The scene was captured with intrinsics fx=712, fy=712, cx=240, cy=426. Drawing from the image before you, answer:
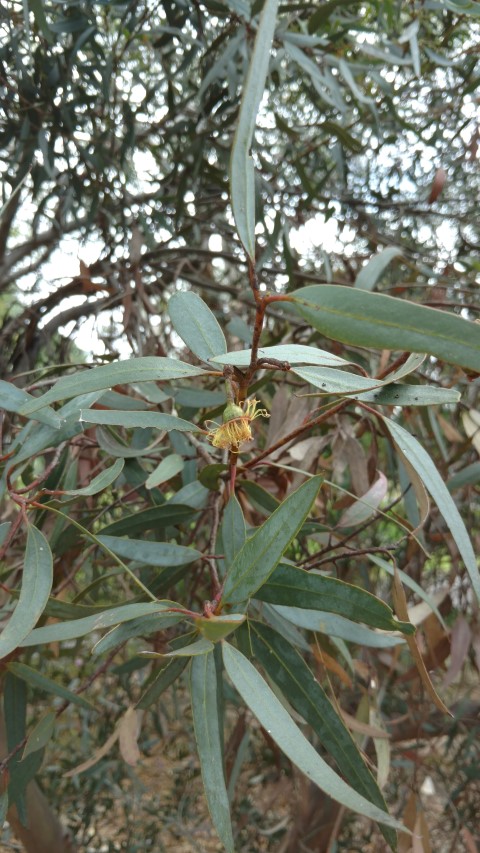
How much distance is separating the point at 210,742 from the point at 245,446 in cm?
A: 39

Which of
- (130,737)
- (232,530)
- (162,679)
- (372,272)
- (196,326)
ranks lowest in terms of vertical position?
(130,737)

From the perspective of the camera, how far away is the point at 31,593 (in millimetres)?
421

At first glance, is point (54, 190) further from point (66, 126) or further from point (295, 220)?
point (295, 220)

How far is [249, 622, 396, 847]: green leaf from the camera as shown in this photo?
46cm

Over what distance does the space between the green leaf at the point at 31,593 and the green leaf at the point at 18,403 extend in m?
0.07

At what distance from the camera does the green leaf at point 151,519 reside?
0.62m

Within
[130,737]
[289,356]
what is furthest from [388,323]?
[130,737]

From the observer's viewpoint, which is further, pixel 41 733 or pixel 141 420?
pixel 41 733

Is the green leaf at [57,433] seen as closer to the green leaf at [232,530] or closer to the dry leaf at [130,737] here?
the green leaf at [232,530]

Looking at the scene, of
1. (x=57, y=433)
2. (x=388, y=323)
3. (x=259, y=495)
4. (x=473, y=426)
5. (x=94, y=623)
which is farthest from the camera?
(x=473, y=426)

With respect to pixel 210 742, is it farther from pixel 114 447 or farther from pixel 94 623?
pixel 114 447

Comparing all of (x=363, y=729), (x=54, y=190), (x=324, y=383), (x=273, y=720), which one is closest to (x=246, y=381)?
(x=324, y=383)

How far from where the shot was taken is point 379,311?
0.31m

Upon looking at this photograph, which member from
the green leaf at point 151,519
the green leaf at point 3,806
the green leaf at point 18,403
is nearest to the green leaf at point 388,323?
Result: the green leaf at point 18,403
